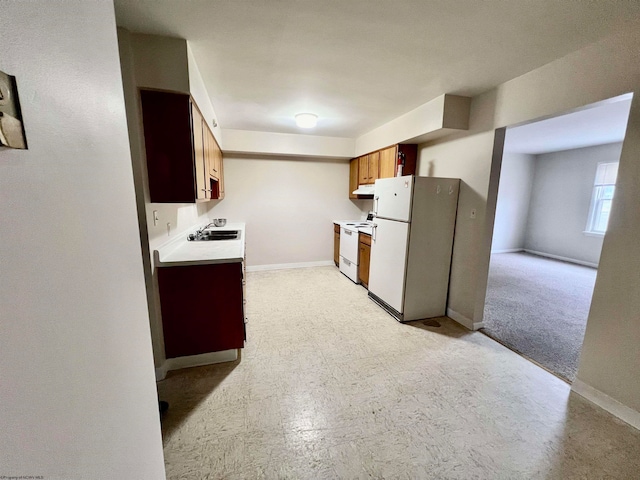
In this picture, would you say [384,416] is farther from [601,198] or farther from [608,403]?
[601,198]

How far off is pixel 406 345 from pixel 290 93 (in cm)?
281

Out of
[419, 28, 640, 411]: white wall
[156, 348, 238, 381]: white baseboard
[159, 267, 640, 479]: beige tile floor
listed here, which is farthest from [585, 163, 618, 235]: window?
[156, 348, 238, 381]: white baseboard

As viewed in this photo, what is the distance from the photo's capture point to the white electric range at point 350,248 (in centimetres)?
408

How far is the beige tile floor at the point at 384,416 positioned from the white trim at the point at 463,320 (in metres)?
0.25

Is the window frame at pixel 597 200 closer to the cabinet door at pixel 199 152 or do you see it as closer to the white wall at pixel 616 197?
the white wall at pixel 616 197

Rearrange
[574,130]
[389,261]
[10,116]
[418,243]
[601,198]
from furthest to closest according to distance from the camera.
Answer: [601,198] → [574,130] → [389,261] → [418,243] → [10,116]

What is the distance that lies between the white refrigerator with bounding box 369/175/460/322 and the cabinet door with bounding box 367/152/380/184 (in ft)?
3.05

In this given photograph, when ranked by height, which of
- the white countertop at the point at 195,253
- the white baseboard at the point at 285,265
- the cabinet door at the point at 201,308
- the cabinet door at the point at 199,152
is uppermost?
the cabinet door at the point at 199,152

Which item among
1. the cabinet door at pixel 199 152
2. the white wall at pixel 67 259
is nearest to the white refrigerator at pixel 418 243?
the cabinet door at pixel 199 152

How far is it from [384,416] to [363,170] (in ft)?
11.9

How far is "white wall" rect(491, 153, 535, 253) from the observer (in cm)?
613

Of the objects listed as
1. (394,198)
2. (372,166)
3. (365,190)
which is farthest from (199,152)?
(365,190)

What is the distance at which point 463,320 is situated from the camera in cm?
288

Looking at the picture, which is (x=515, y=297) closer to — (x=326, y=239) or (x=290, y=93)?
(x=326, y=239)
